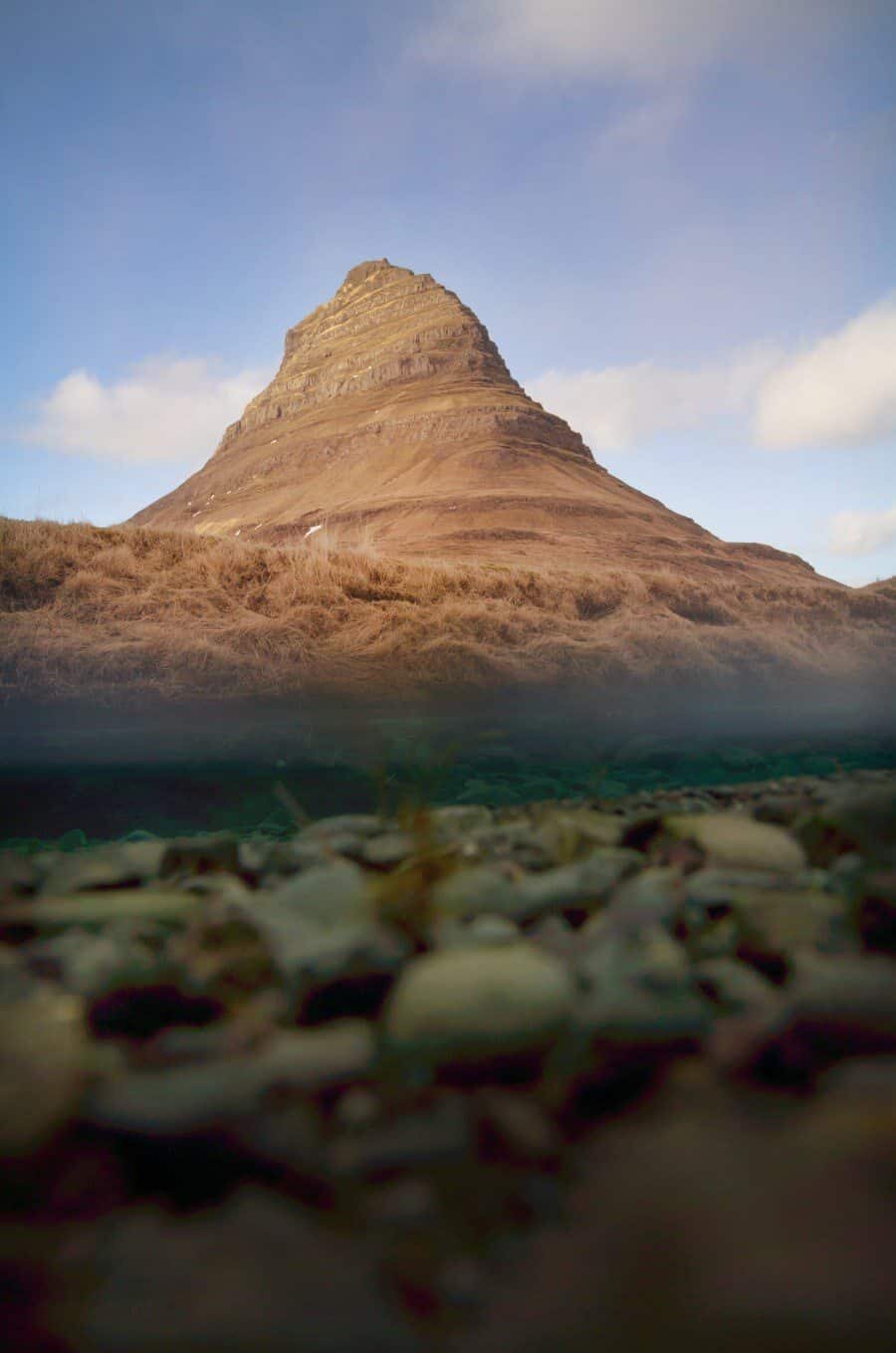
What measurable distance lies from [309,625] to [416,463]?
22712mm

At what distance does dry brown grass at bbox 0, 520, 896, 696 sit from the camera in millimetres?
4367

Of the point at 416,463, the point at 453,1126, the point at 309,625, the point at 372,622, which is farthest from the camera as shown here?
the point at 416,463

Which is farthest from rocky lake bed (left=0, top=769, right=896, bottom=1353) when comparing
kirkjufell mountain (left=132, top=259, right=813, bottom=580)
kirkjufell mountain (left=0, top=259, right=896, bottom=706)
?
kirkjufell mountain (left=132, top=259, right=813, bottom=580)

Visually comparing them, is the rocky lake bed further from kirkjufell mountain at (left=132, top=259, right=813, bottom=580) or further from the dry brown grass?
kirkjufell mountain at (left=132, top=259, right=813, bottom=580)

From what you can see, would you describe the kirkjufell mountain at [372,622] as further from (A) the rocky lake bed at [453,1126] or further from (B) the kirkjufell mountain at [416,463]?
(B) the kirkjufell mountain at [416,463]

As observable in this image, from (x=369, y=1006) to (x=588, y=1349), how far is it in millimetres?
324

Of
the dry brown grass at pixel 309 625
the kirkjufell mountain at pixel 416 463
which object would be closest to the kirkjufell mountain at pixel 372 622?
the dry brown grass at pixel 309 625

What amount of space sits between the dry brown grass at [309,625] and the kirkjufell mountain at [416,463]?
711cm

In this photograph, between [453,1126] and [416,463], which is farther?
[416,463]

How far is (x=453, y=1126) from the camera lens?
45 centimetres

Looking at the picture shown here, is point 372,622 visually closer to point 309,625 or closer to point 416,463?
point 309,625

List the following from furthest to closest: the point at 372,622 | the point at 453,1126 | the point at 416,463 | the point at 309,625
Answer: the point at 416,463 < the point at 372,622 < the point at 309,625 < the point at 453,1126

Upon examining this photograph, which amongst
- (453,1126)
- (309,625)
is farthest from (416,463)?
(453,1126)

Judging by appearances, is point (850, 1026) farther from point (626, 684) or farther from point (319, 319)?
point (319, 319)
